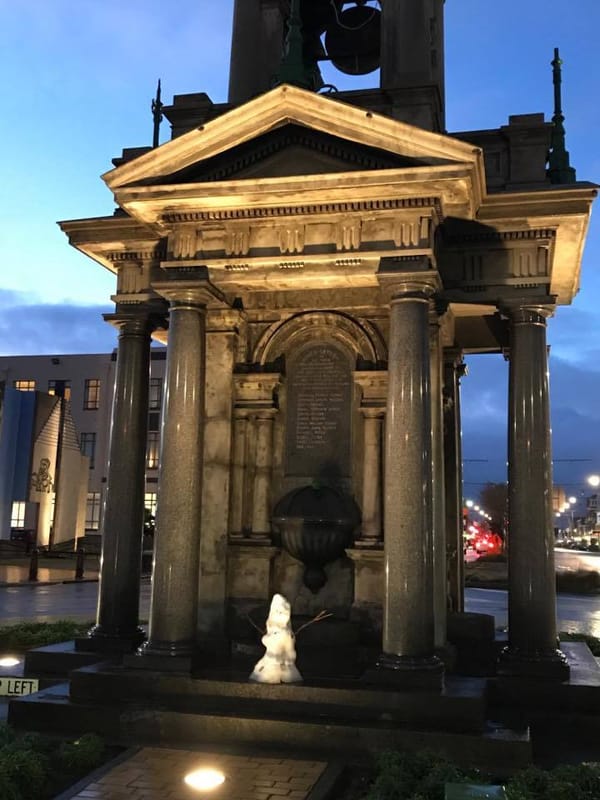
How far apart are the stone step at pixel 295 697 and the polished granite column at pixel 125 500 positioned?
199cm

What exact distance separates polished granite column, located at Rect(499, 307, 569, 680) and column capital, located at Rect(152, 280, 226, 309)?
402 cm

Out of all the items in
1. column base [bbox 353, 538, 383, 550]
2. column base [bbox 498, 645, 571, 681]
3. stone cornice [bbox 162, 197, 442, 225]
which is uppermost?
stone cornice [bbox 162, 197, 442, 225]

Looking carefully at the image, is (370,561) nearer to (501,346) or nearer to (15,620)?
(501,346)

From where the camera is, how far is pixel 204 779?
23.3 ft

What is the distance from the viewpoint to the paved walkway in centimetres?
682

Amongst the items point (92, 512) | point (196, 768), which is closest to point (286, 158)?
point (196, 768)

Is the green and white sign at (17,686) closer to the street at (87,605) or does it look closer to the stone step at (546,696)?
the stone step at (546,696)

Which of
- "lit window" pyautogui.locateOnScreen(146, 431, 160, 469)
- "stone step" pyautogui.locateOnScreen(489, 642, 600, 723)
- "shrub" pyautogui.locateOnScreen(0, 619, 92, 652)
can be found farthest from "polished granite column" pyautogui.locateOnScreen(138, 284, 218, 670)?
"lit window" pyautogui.locateOnScreen(146, 431, 160, 469)

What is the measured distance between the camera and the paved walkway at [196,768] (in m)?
6.82

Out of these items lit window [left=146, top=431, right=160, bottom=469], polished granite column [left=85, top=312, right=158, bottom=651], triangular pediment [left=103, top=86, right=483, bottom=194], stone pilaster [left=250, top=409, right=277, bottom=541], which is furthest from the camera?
lit window [left=146, top=431, right=160, bottom=469]

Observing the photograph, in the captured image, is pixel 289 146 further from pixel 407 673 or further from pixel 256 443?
pixel 407 673

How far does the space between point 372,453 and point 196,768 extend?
4779 millimetres

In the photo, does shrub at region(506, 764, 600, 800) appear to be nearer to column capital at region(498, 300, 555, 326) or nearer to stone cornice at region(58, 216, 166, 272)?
column capital at region(498, 300, 555, 326)

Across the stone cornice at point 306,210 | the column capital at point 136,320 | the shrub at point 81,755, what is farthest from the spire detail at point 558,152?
the shrub at point 81,755
